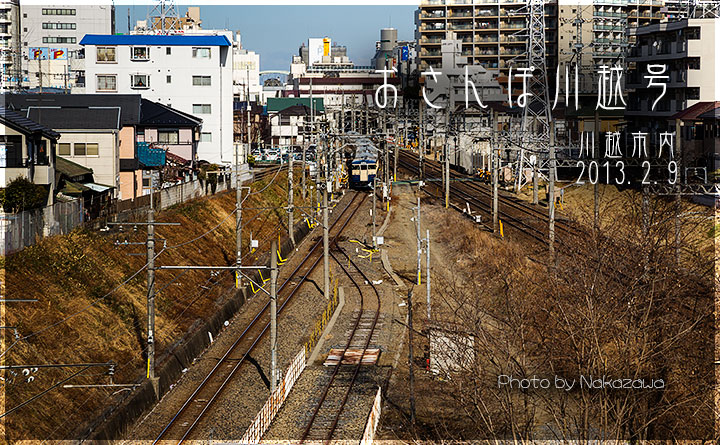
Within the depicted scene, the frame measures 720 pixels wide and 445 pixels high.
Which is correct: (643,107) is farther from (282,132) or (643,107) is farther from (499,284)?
(282,132)

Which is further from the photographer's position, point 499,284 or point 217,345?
point 499,284

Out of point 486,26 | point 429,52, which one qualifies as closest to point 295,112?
point 429,52

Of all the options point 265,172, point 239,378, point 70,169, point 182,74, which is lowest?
point 239,378

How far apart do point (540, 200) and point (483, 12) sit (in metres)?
40.1

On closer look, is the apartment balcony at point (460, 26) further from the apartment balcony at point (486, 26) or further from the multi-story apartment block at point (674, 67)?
the multi-story apartment block at point (674, 67)

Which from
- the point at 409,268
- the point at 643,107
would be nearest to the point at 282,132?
the point at 643,107

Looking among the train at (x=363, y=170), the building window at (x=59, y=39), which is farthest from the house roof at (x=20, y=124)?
the building window at (x=59, y=39)

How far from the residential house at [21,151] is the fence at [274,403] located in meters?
8.12

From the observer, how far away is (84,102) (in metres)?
33.7

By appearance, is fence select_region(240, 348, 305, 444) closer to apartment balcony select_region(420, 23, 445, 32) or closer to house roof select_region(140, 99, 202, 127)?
house roof select_region(140, 99, 202, 127)

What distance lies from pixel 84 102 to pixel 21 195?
44.6 ft

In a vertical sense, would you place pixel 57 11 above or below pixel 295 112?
above

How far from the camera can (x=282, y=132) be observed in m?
68.9

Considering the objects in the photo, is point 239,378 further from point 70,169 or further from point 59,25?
point 59,25
